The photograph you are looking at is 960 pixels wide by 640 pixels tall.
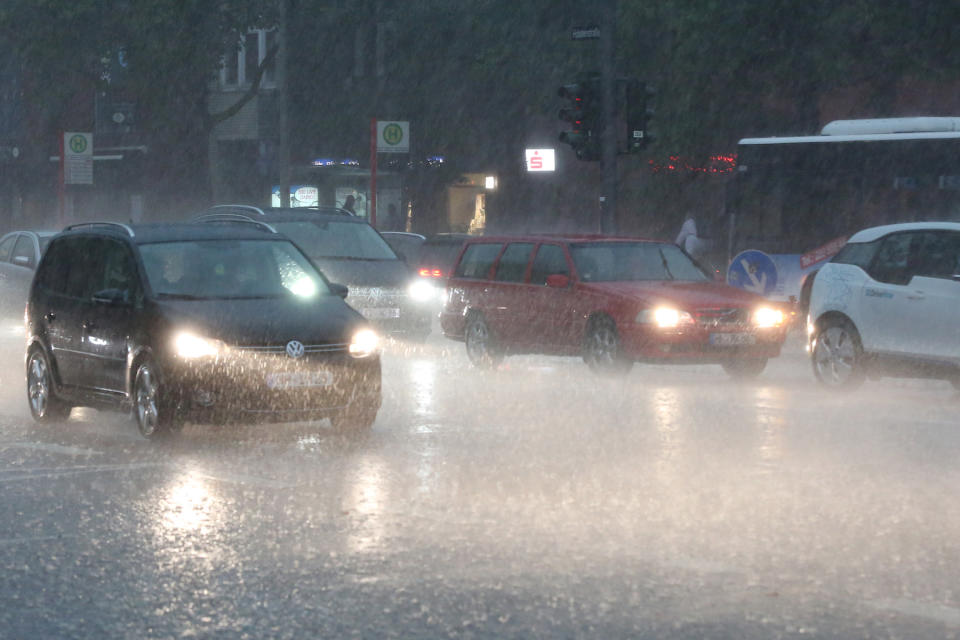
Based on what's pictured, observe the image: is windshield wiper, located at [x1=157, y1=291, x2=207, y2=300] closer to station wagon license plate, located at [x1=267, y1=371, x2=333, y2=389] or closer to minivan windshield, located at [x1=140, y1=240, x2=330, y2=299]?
minivan windshield, located at [x1=140, y1=240, x2=330, y2=299]

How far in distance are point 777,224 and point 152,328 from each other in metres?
15.3

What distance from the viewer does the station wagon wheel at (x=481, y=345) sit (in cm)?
1897

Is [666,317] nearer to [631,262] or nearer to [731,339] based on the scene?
[731,339]

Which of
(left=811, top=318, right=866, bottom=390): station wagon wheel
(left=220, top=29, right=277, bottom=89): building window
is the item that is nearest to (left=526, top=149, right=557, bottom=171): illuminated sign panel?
(left=220, top=29, right=277, bottom=89): building window

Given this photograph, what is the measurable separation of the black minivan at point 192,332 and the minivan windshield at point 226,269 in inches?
0.4

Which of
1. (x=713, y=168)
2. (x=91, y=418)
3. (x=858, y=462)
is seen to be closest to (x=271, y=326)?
(x=91, y=418)

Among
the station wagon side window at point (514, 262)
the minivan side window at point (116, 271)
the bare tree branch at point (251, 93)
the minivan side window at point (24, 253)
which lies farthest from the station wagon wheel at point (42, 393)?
the bare tree branch at point (251, 93)

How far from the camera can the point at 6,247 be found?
2603cm

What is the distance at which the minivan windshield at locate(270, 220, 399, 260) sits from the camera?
2167 cm

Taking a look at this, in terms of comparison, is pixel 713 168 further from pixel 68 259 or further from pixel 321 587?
pixel 321 587

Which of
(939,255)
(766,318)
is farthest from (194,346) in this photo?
(766,318)

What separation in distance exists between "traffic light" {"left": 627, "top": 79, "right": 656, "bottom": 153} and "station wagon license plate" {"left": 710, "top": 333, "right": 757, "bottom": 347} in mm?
7575

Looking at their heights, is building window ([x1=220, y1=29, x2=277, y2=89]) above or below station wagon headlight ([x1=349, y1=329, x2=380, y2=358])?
above

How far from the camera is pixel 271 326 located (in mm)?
11766
